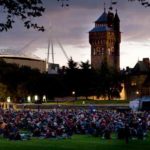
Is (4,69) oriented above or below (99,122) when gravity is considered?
above

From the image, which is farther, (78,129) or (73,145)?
(78,129)

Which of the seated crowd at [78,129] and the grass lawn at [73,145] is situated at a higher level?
the seated crowd at [78,129]

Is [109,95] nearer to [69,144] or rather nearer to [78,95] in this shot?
[78,95]

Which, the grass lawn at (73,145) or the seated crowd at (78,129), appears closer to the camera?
the grass lawn at (73,145)

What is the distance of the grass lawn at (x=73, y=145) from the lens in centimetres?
3419

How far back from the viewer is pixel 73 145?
36.1 meters

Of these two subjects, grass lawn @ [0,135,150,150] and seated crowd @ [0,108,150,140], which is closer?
grass lawn @ [0,135,150,150]

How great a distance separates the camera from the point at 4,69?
454 ft

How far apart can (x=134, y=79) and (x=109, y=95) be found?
1333 inches

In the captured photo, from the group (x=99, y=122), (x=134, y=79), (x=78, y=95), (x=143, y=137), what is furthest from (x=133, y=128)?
(x=134, y=79)

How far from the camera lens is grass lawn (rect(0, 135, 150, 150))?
3419cm

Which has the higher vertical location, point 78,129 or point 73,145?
point 78,129

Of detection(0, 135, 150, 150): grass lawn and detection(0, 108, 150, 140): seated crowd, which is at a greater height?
detection(0, 108, 150, 140): seated crowd

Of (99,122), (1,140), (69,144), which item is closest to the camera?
(69,144)
